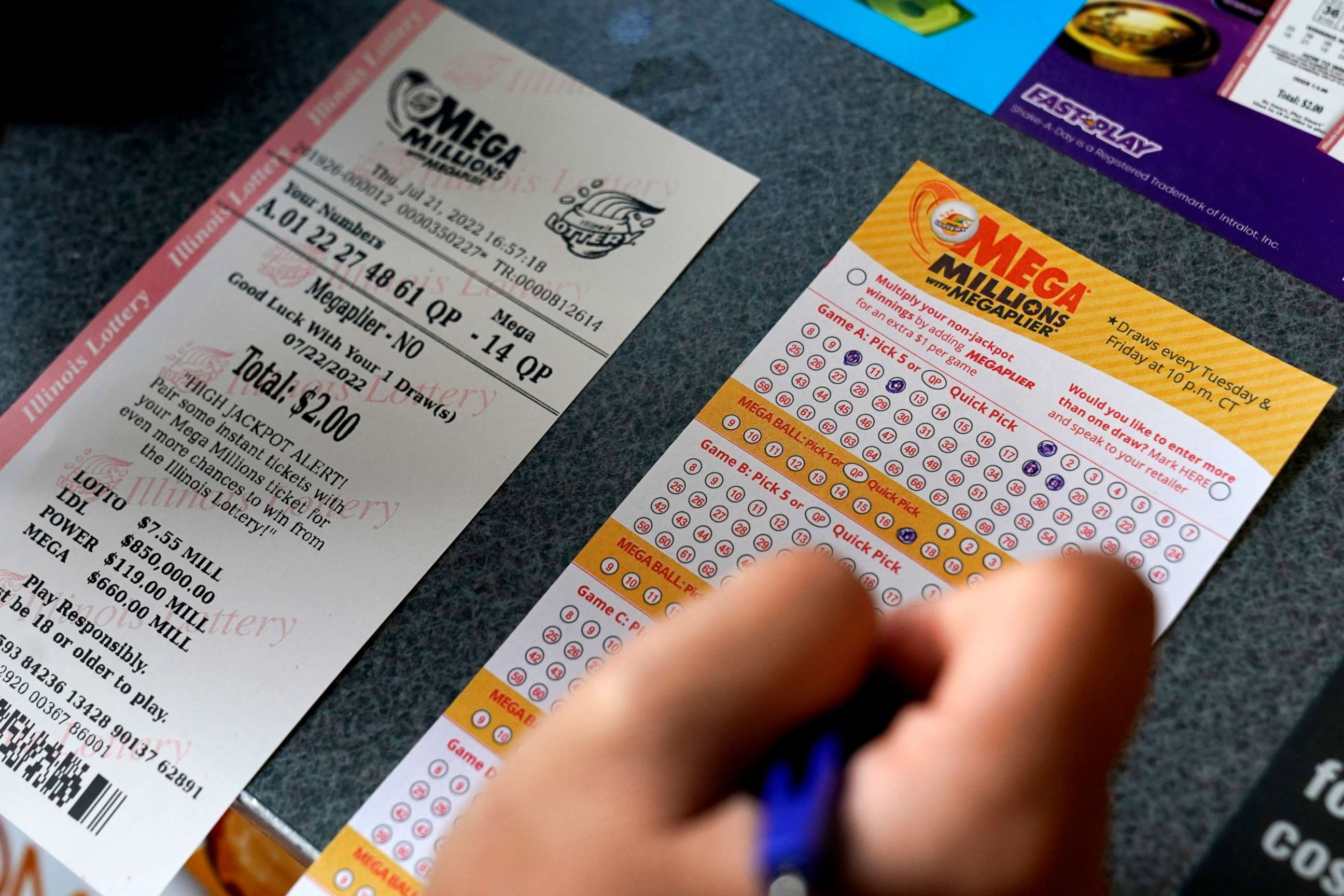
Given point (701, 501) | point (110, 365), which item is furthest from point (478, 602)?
point (110, 365)

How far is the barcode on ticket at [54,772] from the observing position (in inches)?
15.6

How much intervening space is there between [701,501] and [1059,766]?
0.21m

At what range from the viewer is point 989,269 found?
445 millimetres

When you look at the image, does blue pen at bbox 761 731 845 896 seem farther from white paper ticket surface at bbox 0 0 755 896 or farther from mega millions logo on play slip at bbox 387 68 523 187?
mega millions logo on play slip at bbox 387 68 523 187

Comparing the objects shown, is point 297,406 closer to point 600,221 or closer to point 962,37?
point 600,221

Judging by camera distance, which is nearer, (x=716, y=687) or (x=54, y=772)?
(x=716, y=687)

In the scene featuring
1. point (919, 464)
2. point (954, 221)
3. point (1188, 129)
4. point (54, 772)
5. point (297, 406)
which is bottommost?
point (54, 772)

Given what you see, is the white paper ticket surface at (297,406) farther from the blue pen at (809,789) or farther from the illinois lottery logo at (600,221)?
the blue pen at (809,789)

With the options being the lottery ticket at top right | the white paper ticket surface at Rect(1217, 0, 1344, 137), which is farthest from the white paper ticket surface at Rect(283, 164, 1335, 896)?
the white paper ticket surface at Rect(1217, 0, 1344, 137)

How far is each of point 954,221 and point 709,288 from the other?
0.12 meters

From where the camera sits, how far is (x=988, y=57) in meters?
0.49

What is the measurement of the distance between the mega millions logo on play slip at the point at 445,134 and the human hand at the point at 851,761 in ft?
1.03

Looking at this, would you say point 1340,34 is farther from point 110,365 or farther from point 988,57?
point 110,365

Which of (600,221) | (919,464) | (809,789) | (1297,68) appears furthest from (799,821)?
(1297,68)
